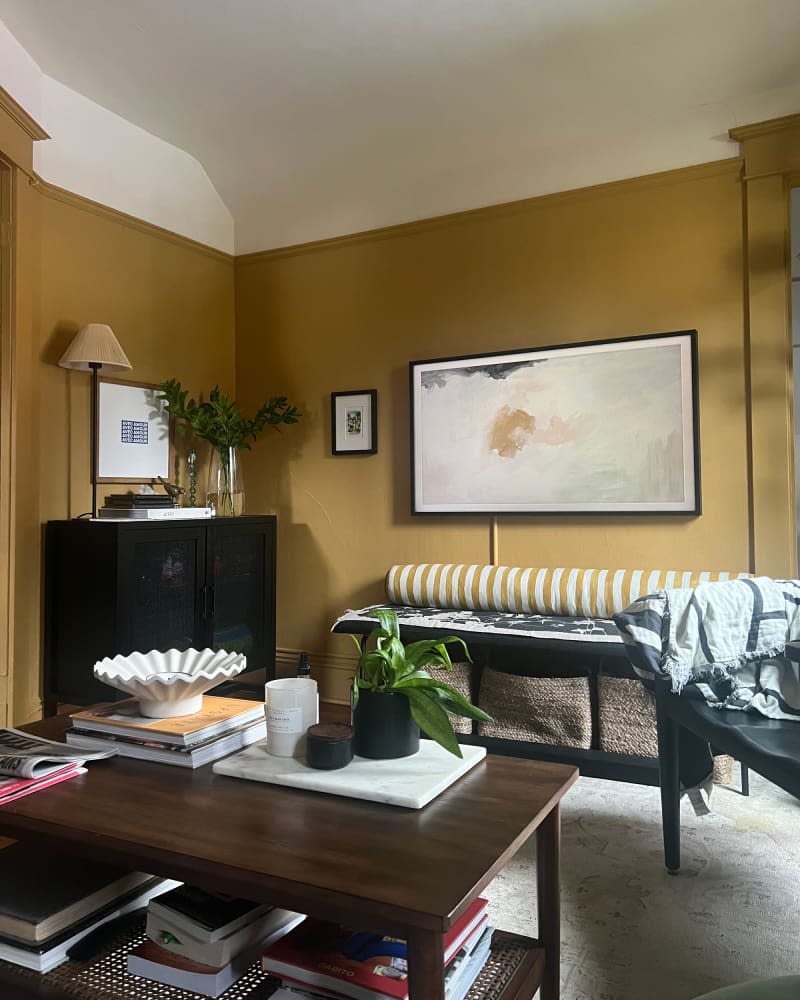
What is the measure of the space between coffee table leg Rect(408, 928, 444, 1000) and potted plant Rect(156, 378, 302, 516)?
2999 millimetres

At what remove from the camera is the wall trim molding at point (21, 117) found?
291cm

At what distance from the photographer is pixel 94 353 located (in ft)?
10.4

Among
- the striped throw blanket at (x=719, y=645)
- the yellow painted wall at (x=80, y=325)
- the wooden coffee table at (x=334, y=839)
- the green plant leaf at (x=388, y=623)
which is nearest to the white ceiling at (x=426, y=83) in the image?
the yellow painted wall at (x=80, y=325)

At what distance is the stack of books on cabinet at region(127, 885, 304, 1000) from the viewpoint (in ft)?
3.99

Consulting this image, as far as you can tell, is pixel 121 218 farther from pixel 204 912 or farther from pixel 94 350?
pixel 204 912

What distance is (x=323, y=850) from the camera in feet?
3.67

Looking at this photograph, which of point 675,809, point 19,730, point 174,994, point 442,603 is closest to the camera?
point 174,994

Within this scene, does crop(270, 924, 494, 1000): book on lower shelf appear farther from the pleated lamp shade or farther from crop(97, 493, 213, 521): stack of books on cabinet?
the pleated lamp shade

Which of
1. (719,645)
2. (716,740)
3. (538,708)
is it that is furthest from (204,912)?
(538,708)

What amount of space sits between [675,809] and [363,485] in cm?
232

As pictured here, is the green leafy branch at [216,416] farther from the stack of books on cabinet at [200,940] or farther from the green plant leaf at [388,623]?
the stack of books on cabinet at [200,940]

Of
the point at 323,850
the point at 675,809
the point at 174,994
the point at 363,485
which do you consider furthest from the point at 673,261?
the point at 174,994

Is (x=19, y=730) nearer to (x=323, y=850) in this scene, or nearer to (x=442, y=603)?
(x=323, y=850)

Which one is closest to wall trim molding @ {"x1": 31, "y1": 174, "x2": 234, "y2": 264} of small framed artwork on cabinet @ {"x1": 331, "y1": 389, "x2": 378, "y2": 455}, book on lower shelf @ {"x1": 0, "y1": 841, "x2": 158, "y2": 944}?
small framed artwork on cabinet @ {"x1": 331, "y1": 389, "x2": 378, "y2": 455}
